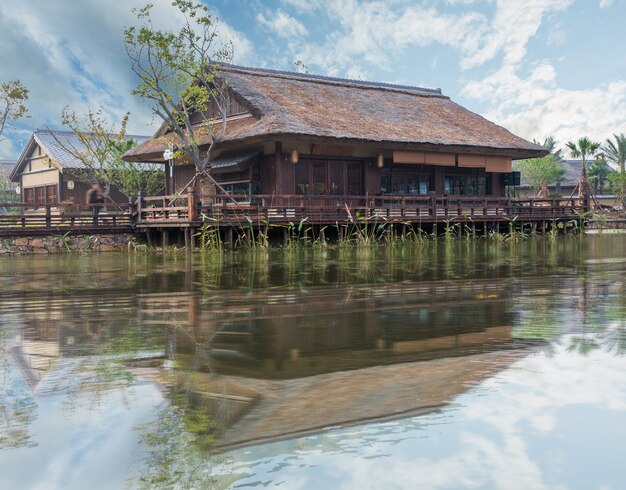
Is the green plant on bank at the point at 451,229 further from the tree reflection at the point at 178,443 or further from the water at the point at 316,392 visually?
the tree reflection at the point at 178,443

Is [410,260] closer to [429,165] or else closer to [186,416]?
[186,416]

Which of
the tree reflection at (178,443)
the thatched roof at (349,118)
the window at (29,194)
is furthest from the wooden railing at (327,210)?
the window at (29,194)

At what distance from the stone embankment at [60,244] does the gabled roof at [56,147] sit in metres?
16.4

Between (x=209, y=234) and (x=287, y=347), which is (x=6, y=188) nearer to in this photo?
(x=209, y=234)

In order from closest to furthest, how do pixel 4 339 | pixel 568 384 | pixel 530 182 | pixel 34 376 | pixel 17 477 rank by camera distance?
1. pixel 17 477
2. pixel 568 384
3. pixel 34 376
4. pixel 4 339
5. pixel 530 182

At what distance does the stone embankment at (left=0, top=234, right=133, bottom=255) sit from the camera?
66.2 ft

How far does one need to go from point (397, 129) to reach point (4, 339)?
20.9m

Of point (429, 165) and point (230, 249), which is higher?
point (429, 165)

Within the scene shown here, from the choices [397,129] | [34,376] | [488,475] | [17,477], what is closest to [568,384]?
[488,475]

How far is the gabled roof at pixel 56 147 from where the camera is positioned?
1486 inches

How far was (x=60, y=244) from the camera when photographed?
20922 millimetres

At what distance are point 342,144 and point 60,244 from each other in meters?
9.25

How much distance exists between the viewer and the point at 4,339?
521 cm

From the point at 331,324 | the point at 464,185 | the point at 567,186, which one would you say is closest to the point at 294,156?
the point at 464,185
